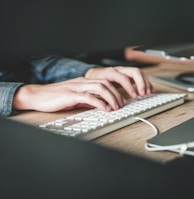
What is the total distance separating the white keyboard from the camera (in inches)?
25.2

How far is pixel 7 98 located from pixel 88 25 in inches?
9.1

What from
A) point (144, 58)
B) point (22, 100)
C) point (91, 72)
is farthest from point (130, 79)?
point (144, 58)

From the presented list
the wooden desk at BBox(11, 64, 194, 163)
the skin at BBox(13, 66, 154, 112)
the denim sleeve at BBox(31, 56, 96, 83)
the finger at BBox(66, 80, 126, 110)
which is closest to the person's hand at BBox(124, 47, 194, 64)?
the denim sleeve at BBox(31, 56, 96, 83)

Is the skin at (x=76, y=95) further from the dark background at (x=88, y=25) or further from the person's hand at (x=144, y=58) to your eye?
the person's hand at (x=144, y=58)

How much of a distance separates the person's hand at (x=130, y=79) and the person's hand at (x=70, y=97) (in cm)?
10

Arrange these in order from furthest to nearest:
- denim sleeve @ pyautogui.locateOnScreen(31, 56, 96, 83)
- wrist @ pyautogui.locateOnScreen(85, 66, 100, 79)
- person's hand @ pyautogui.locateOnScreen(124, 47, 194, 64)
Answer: person's hand @ pyautogui.locateOnScreen(124, 47, 194, 64)
denim sleeve @ pyautogui.locateOnScreen(31, 56, 96, 83)
wrist @ pyautogui.locateOnScreen(85, 66, 100, 79)

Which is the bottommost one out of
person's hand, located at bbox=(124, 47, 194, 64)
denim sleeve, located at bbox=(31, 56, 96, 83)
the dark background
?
person's hand, located at bbox=(124, 47, 194, 64)

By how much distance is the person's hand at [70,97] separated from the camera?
2.56 ft

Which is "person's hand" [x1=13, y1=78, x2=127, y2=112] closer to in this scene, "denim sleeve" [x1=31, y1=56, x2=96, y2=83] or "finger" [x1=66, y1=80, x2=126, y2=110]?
"finger" [x1=66, y1=80, x2=126, y2=110]

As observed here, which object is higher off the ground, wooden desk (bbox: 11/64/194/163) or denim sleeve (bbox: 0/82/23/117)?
denim sleeve (bbox: 0/82/23/117)

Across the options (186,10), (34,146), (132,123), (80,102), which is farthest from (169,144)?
(186,10)

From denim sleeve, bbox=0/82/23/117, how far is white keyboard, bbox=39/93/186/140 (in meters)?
0.15

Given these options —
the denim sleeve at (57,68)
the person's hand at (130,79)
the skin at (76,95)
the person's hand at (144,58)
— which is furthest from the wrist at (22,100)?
the person's hand at (144,58)

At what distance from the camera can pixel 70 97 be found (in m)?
0.79
